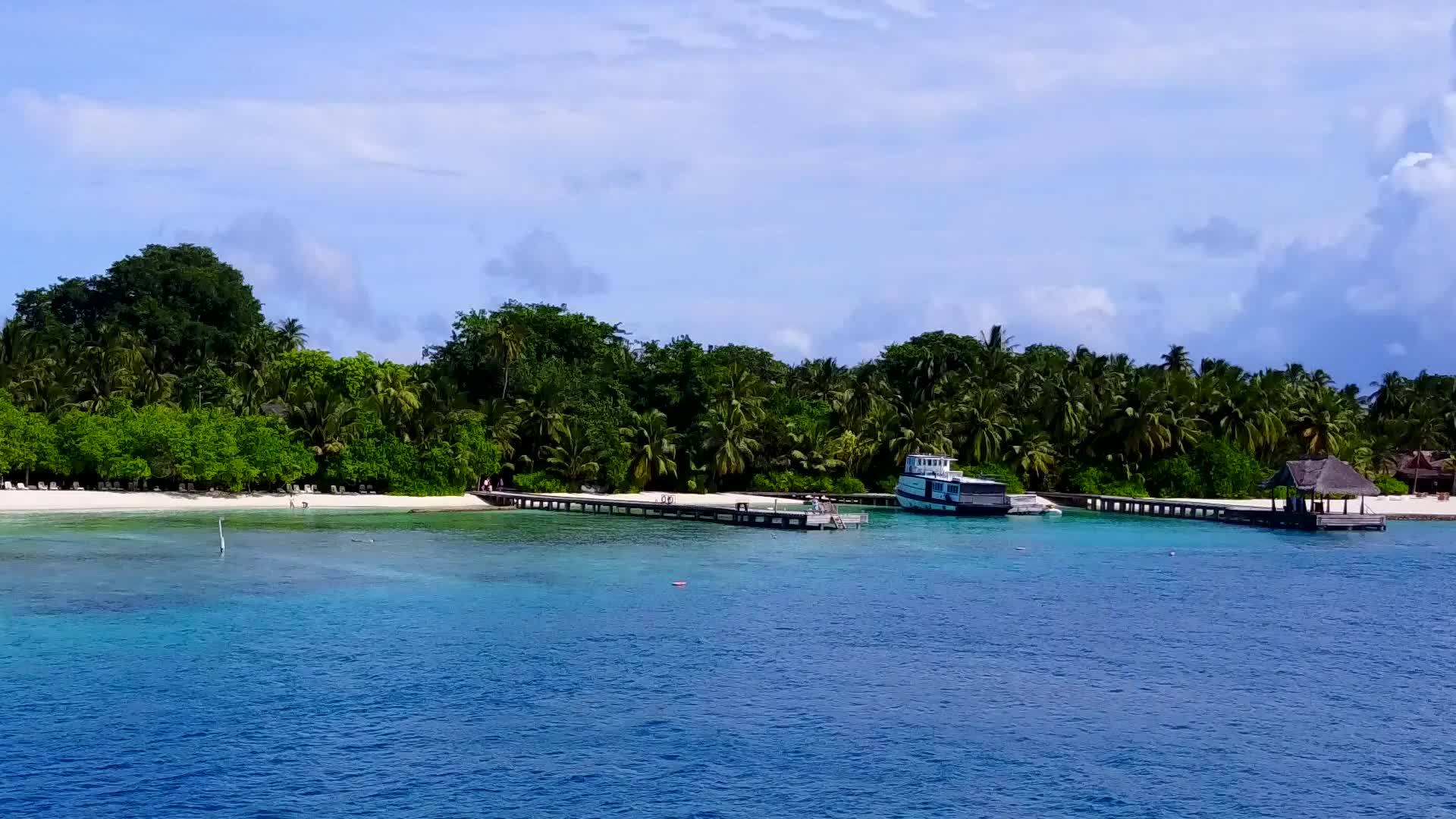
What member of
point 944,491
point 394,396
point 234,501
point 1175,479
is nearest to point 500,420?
point 394,396

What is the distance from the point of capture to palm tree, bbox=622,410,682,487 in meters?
103

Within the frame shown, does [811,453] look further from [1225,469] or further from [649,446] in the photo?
[1225,469]

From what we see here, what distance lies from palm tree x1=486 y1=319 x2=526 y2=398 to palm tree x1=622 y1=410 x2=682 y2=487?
10462 millimetres

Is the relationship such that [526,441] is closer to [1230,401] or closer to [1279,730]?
[1230,401]

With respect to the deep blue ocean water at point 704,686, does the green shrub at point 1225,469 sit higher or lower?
higher

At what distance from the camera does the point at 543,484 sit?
10381 centimetres

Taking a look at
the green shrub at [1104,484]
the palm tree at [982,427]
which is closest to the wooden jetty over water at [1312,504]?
the green shrub at [1104,484]

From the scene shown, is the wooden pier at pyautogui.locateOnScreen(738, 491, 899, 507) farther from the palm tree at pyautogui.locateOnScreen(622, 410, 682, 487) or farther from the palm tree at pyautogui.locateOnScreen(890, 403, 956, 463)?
the palm tree at pyautogui.locateOnScreen(622, 410, 682, 487)

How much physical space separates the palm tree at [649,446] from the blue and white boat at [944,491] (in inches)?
726

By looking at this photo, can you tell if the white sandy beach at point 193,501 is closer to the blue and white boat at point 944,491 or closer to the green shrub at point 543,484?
the green shrub at point 543,484

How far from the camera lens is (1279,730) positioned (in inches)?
1335

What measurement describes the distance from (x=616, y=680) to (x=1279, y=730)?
698 inches

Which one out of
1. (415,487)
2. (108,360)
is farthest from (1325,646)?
(108,360)

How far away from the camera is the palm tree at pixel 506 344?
4063 inches
